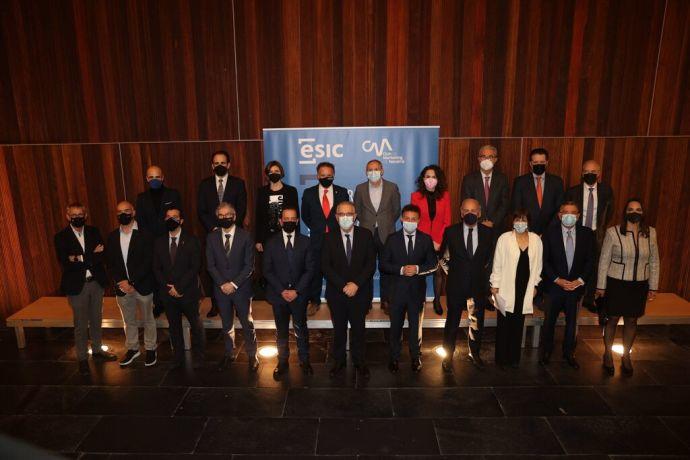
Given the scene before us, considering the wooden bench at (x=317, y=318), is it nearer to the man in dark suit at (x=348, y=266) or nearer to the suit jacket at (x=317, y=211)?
the man in dark suit at (x=348, y=266)

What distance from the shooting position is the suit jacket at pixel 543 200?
550 cm

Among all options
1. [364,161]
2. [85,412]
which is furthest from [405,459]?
[364,161]

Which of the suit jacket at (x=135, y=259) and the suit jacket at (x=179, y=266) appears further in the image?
the suit jacket at (x=135, y=259)

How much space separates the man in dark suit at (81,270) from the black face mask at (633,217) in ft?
17.2

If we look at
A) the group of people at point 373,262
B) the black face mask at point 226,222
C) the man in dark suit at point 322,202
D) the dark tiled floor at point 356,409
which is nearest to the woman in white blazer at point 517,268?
the group of people at point 373,262

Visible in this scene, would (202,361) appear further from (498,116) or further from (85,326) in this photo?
(498,116)

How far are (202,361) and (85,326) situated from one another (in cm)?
124

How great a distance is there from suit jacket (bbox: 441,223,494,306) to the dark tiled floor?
848mm

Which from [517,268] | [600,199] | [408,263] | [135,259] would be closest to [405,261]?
[408,263]

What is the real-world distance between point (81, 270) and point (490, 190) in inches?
172

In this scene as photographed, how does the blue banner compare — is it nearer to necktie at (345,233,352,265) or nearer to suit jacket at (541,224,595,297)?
necktie at (345,233,352,265)

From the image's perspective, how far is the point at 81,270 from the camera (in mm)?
4992

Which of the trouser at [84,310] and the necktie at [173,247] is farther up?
the necktie at [173,247]

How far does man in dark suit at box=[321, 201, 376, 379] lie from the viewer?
466cm
